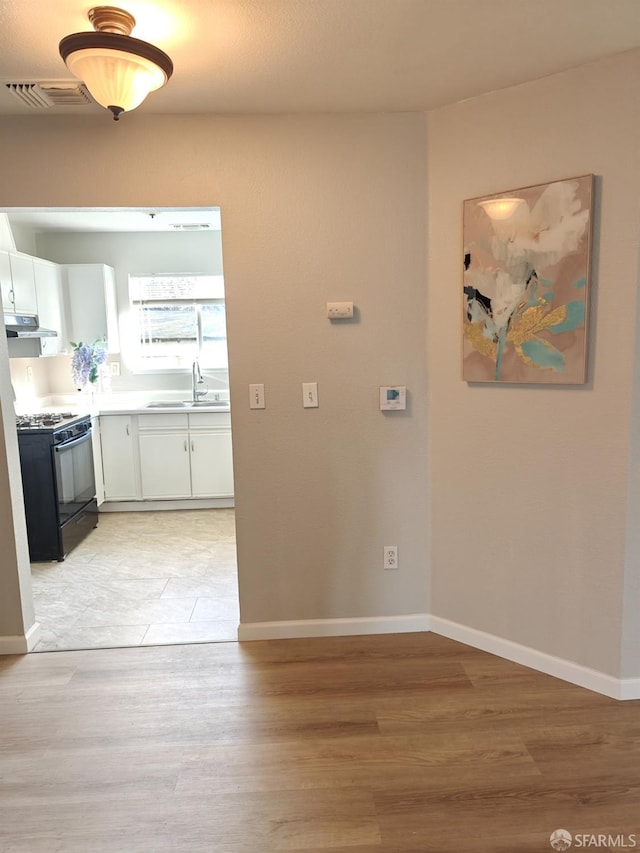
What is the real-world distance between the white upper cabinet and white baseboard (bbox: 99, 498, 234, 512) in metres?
1.48

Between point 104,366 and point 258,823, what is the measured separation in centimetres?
433

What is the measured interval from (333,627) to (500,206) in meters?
2.08

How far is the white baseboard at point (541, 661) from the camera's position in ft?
7.25

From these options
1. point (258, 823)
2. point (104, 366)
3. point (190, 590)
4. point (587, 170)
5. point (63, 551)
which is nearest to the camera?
point (258, 823)

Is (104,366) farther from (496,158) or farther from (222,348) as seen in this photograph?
(496,158)

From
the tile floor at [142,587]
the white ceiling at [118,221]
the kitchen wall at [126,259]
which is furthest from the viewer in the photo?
the kitchen wall at [126,259]

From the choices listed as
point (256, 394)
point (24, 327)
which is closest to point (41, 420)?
point (24, 327)

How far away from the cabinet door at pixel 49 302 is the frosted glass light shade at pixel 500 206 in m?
3.54

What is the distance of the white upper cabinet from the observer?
4898 mm

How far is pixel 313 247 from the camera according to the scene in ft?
8.24

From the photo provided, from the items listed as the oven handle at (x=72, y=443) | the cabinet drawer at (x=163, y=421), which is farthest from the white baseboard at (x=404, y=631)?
the cabinet drawer at (x=163, y=421)

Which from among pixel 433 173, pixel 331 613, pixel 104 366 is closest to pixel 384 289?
pixel 433 173

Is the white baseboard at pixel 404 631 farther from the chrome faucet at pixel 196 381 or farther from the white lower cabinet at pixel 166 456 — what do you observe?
the chrome faucet at pixel 196 381

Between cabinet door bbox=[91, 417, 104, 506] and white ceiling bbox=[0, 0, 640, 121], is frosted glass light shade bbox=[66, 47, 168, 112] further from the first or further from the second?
cabinet door bbox=[91, 417, 104, 506]
